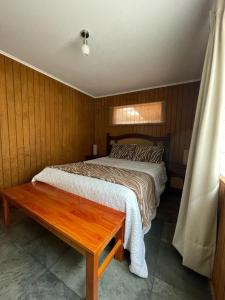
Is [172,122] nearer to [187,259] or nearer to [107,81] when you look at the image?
[107,81]

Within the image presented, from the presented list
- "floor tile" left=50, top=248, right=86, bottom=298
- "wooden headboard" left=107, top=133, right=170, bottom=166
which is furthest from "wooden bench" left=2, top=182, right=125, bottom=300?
"wooden headboard" left=107, top=133, right=170, bottom=166

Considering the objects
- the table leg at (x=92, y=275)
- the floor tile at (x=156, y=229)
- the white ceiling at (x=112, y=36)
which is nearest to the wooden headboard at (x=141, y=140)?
the white ceiling at (x=112, y=36)

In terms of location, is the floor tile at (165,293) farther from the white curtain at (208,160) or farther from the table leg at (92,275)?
the table leg at (92,275)

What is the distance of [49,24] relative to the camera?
5.52 ft

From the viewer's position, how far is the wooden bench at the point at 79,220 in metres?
0.99

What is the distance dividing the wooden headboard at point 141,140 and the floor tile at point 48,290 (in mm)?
2564

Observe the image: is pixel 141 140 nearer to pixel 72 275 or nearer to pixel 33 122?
pixel 33 122

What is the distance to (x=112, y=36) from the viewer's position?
1791 millimetres

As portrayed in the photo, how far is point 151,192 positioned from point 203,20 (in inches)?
77.4

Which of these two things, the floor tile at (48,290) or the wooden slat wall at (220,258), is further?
the floor tile at (48,290)

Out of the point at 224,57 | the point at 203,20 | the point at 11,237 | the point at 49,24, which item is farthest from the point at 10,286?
the point at 203,20

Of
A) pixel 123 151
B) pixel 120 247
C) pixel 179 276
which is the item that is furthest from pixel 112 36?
pixel 179 276

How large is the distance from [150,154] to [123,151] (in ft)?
2.09

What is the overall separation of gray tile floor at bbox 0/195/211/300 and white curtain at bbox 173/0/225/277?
18 centimetres
